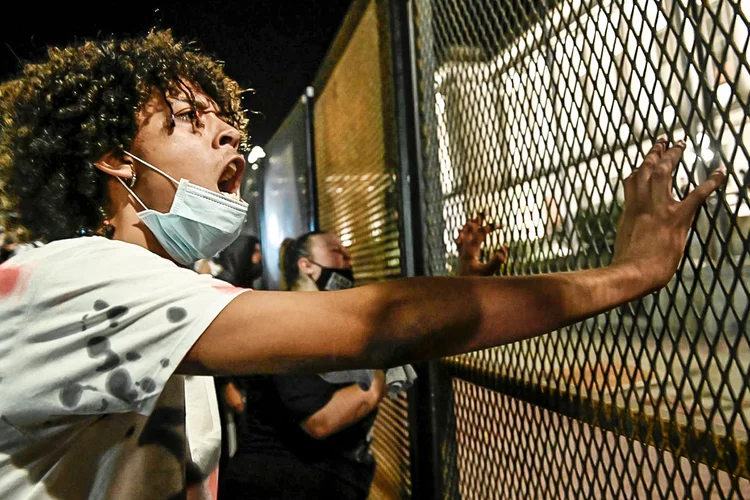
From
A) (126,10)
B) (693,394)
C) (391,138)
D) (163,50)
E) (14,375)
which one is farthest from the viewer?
(126,10)

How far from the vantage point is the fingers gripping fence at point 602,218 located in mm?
986

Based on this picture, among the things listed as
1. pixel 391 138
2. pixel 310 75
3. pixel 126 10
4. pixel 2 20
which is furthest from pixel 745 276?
pixel 310 75

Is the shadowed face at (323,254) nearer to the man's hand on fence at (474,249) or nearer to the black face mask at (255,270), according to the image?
the black face mask at (255,270)

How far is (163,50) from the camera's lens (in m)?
1.43

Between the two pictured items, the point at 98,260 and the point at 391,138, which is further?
the point at 391,138

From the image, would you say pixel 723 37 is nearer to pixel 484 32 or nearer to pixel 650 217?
pixel 650 217

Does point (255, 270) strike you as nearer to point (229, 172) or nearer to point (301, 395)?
point (301, 395)

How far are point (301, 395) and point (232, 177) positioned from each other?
1.18 m

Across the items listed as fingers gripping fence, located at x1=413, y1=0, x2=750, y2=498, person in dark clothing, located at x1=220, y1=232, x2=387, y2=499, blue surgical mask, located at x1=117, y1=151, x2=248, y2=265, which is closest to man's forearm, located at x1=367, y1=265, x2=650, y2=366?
fingers gripping fence, located at x1=413, y1=0, x2=750, y2=498

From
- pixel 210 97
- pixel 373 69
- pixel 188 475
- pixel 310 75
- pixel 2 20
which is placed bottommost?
pixel 188 475

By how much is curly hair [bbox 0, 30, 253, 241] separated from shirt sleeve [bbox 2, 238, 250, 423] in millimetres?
463

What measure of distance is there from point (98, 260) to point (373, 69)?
2156 millimetres

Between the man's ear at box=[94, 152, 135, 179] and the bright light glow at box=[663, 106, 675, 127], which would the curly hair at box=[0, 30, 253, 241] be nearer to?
the man's ear at box=[94, 152, 135, 179]

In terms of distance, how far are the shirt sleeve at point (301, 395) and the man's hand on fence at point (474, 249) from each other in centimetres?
78
